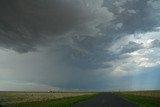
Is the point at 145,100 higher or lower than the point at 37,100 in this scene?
lower

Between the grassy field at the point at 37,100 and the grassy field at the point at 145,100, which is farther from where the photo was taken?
the grassy field at the point at 37,100

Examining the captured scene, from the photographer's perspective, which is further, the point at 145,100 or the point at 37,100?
the point at 37,100

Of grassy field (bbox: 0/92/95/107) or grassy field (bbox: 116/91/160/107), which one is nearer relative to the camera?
grassy field (bbox: 116/91/160/107)
